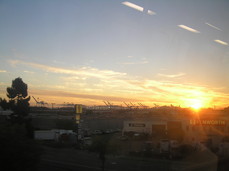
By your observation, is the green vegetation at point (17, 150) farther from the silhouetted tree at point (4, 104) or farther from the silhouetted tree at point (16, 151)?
the silhouetted tree at point (4, 104)

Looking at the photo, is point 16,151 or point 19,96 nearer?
point 16,151

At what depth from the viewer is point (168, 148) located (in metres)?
25.8

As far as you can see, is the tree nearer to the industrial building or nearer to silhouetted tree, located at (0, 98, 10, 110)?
silhouetted tree, located at (0, 98, 10, 110)

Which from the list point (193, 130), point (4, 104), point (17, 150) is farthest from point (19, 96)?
point (17, 150)

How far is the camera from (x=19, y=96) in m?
40.4

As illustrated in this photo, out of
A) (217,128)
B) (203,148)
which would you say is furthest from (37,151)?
(217,128)

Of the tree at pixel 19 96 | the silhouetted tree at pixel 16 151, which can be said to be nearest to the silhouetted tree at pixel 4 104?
the tree at pixel 19 96

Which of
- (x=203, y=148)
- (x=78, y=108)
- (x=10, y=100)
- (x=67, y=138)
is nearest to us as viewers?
(x=203, y=148)

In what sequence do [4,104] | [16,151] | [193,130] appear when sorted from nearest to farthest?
[16,151] < [193,130] < [4,104]

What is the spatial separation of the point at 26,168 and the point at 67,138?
81.3 ft

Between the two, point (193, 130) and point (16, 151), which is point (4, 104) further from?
point (16, 151)

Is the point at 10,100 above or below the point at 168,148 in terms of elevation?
above

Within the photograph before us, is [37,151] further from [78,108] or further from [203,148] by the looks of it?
[203,148]

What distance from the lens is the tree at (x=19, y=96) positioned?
37031 millimetres
